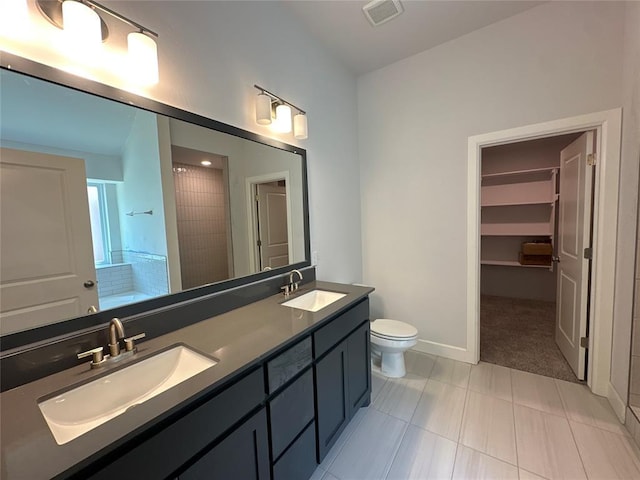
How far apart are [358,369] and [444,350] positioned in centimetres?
130

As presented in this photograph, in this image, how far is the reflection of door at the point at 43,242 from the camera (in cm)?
90

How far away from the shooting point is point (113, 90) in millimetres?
1137

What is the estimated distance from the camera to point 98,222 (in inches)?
44.4

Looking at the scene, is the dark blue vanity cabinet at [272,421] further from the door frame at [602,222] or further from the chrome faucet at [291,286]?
the door frame at [602,222]

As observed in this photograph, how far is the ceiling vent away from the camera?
1907 mm

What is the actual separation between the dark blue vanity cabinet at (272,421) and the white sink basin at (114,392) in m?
0.19

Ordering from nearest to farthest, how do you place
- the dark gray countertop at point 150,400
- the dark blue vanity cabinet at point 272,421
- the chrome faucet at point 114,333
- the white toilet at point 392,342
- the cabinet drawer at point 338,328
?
the dark gray countertop at point 150,400, the dark blue vanity cabinet at point 272,421, the chrome faucet at point 114,333, the cabinet drawer at point 338,328, the white toilet at point 392,342

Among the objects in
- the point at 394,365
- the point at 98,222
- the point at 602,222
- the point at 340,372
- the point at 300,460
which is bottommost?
the point at 394,365

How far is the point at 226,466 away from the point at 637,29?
3075 millimetres

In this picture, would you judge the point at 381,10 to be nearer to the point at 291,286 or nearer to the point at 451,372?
the point at 291,286

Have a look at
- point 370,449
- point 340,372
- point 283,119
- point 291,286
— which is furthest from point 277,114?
point 370,449

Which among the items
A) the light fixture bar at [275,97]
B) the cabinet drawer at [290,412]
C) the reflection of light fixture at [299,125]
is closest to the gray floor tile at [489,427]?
the cabinet drawer at [290,412]

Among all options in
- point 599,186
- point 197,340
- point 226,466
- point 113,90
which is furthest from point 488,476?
point 113,90

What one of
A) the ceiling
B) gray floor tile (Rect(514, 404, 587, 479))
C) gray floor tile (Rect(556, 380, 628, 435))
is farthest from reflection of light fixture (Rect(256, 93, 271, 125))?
gray floor tile (Rect(556, 380, 628, 435))
